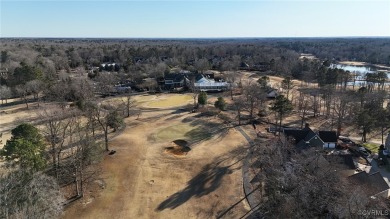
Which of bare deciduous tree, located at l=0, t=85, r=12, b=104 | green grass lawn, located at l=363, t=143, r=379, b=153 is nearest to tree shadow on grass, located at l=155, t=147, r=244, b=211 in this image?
green grass lawn, located at l=363, t=143, r=379, b=153

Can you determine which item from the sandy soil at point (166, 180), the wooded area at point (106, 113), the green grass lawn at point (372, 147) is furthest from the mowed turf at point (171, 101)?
the green grass lawn at point (372, 147)

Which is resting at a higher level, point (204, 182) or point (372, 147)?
point (372, 147)

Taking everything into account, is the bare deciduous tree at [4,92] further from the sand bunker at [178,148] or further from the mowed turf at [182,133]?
the sand bunker at [178,148]

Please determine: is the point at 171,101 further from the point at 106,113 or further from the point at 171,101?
the point at 106,113

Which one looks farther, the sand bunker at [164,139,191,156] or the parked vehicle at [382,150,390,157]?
the sand bunker at [164,139,191,156]

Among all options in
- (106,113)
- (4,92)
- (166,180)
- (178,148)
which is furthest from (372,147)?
(4,92)

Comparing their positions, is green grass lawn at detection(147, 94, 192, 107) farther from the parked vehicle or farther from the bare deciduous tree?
the parked vehicle
